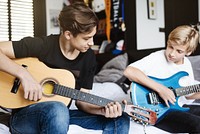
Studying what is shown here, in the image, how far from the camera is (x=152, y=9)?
3199 mm

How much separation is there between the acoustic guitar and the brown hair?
7.4 inches

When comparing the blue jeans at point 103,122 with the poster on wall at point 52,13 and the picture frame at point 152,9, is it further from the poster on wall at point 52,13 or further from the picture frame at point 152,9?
the poster on wall at point 52,13

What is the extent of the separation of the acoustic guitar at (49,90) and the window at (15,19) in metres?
2.04

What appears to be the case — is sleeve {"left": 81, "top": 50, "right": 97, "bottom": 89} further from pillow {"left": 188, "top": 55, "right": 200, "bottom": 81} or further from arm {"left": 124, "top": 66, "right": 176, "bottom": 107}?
pillow {"left": 188, "top": 55, "right": 200, "bottom": 81}

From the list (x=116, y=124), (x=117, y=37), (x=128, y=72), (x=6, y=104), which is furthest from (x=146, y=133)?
(x=117, y=37)

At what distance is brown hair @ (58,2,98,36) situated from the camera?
1.25 meters

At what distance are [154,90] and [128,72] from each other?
0.16 m

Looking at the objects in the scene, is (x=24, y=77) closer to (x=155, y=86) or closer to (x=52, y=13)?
(x=155, y=86)

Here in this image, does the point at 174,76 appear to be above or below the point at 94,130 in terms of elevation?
above

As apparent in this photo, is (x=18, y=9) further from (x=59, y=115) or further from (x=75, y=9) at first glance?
(x=59, y=115)

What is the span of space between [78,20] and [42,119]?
17.3 inches

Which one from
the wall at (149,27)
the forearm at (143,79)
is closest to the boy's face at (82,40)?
the forearm at (143,79)

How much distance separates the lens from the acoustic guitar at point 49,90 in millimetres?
1190

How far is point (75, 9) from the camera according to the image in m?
1.27
